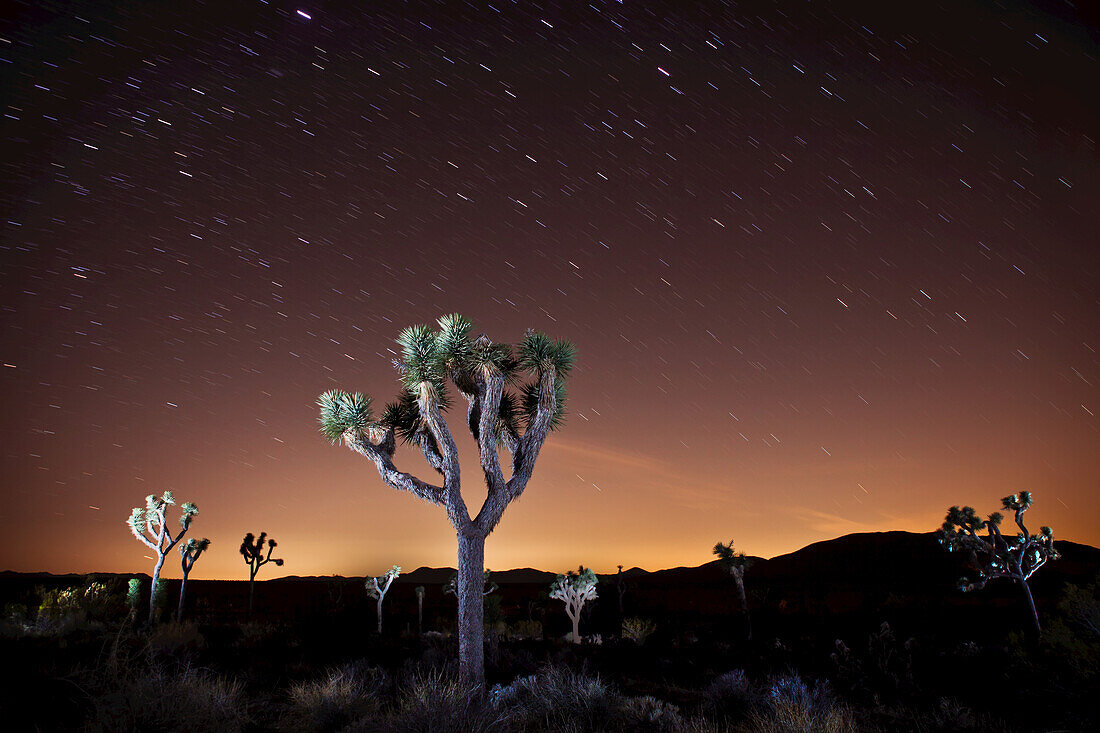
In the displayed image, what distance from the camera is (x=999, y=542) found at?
997 inches

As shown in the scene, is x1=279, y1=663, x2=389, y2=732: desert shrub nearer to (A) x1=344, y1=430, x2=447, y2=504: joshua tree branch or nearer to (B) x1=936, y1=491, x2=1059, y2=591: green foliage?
(A) x1=344, y1=430, x2=447, y2=504: joshua tree branch

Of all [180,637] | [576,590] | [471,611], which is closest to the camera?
[471,611]

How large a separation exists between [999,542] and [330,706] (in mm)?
28206

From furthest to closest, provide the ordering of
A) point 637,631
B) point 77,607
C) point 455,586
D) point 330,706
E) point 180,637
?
point 455,586
point 637,631
point 77,607
point 180,637
point 330,706

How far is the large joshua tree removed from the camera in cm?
1242

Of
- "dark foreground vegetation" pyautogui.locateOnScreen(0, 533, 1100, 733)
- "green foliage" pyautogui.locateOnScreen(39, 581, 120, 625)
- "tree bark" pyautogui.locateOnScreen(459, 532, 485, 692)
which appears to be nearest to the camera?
"dark foreground vegetation" pyautogui.locateOnScreen(0, 533, 1100, 733)

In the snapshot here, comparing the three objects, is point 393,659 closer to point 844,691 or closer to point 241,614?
point 844,691

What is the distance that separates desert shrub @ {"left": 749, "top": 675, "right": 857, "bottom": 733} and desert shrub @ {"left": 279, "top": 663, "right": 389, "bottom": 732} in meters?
5.39

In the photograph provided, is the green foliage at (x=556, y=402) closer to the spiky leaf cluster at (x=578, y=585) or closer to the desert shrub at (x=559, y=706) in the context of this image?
the desert shrub at (x=559, y=706)

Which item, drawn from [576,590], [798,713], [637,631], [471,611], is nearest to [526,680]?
[471,611]

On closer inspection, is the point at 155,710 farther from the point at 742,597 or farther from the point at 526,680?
the point at 742,597

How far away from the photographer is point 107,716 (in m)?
5.78

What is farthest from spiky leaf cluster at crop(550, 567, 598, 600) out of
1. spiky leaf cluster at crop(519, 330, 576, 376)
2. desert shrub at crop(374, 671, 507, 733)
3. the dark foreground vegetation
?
desert shrub at crop(374, 671, 507, 733)

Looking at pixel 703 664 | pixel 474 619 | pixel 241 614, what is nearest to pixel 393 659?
pixel 474 619
